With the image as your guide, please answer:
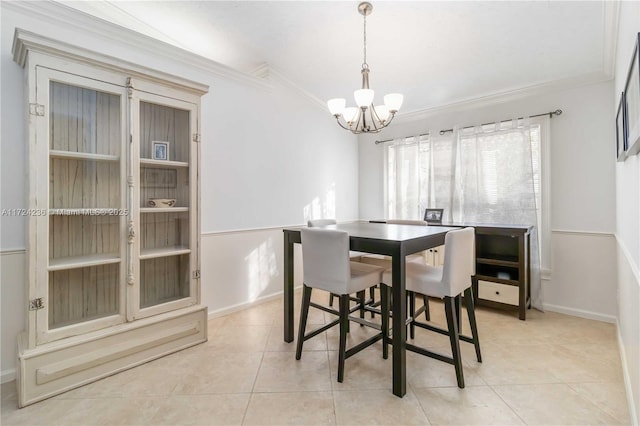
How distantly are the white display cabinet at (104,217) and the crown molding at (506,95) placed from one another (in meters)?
2.94

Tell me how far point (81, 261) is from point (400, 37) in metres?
2.95

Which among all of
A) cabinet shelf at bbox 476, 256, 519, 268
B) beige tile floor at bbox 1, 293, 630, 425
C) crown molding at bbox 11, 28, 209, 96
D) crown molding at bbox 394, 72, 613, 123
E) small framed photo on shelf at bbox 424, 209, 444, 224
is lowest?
beige tile floor at bbox 1, 293, 630, 425

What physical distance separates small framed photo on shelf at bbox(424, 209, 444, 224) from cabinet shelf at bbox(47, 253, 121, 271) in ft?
10.7

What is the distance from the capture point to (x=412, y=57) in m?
2.83

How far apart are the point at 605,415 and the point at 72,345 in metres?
3.07

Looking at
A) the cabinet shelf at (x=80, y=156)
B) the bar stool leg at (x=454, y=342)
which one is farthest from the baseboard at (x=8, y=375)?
the bar stool leg at (x=454, y=342)

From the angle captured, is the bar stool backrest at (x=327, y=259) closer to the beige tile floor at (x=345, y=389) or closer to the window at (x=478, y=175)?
the beige tile floor at (x=345, y=389)

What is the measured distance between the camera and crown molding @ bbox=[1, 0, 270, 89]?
77.4 inches

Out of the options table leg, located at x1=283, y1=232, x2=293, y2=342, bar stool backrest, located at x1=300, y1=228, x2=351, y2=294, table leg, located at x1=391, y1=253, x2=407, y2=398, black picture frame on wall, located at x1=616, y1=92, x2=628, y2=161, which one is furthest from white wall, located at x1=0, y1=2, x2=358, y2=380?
black picture frame on wall, located at x1=616, y1=92, x2=628, y2=161

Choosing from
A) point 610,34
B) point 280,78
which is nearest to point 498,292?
point 610,34

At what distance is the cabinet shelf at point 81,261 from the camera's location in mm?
1830

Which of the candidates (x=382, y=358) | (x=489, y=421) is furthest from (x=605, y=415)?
(x=382, y=358)

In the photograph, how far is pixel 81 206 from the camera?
6.52 ft

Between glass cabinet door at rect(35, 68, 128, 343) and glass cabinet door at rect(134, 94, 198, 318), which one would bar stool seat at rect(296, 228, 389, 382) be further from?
glass cabinet door at rect(35, 68, 128, 343)
